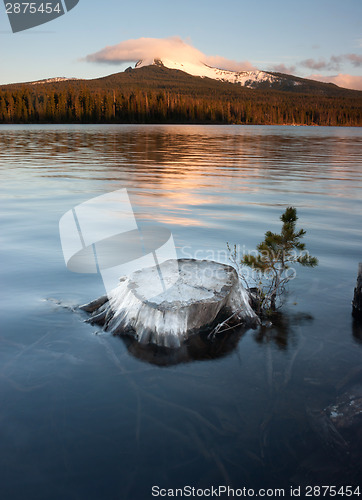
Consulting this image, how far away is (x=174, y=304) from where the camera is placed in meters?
5.03

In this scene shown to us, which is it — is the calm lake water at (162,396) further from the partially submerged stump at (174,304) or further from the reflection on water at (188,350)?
the partially submerged stump at (174,304)

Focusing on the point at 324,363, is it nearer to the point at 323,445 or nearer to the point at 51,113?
the point at 323,445

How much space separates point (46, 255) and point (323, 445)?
6.63 metres

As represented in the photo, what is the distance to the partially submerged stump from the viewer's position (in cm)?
506

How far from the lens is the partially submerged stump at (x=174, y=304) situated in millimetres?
5062
